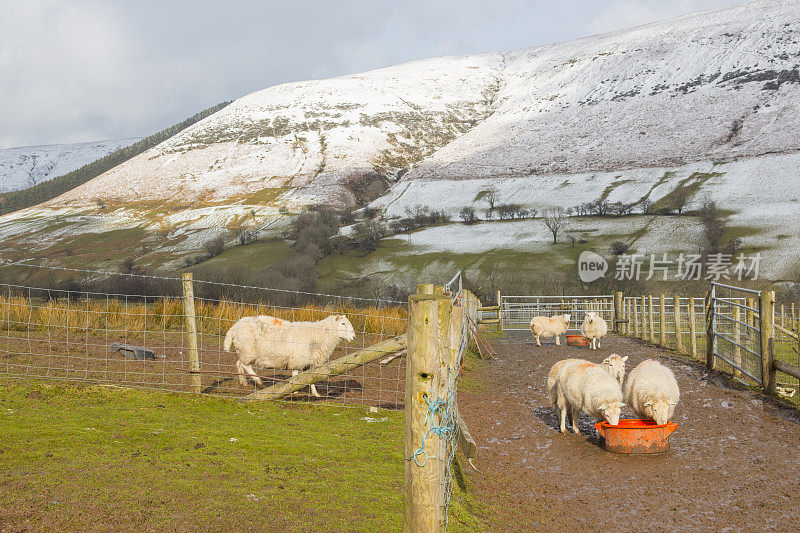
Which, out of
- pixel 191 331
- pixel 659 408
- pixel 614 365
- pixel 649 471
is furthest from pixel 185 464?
pixel 614 365

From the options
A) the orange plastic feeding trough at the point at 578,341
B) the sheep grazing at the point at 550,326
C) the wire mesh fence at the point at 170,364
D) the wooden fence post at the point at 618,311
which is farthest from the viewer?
the wooden fence post at the point at 618,311

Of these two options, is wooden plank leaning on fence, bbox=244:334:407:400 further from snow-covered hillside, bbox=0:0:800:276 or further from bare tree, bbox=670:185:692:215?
bare tree, bbox=670:185:692:215

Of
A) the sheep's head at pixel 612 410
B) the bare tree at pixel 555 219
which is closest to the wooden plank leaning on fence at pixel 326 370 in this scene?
the sheep's head at pixel 612 410

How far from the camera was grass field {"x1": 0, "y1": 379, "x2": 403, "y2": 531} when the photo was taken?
4.32 m

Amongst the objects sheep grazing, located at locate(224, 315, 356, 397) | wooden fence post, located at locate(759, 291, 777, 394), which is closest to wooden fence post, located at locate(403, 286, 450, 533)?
sheep grazing, located at locate(224, 315, 356, 397)

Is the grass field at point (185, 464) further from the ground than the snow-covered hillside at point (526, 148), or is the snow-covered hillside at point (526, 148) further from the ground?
the snow-covered hillside at point (526, 148)

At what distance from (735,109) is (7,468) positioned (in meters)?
155

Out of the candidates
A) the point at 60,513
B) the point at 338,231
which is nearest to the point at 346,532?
the point at 60,513

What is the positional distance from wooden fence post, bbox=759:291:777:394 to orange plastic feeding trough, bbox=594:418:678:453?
4.28 meters

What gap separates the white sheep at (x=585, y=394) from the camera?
24.4 feet

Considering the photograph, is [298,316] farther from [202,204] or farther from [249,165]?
[249,165]

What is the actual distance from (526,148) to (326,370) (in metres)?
142

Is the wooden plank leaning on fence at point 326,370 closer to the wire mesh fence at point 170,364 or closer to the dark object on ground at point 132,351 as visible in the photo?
the wire mesh fence at point 170,364

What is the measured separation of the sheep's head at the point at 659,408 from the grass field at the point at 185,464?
3353 millimetres
